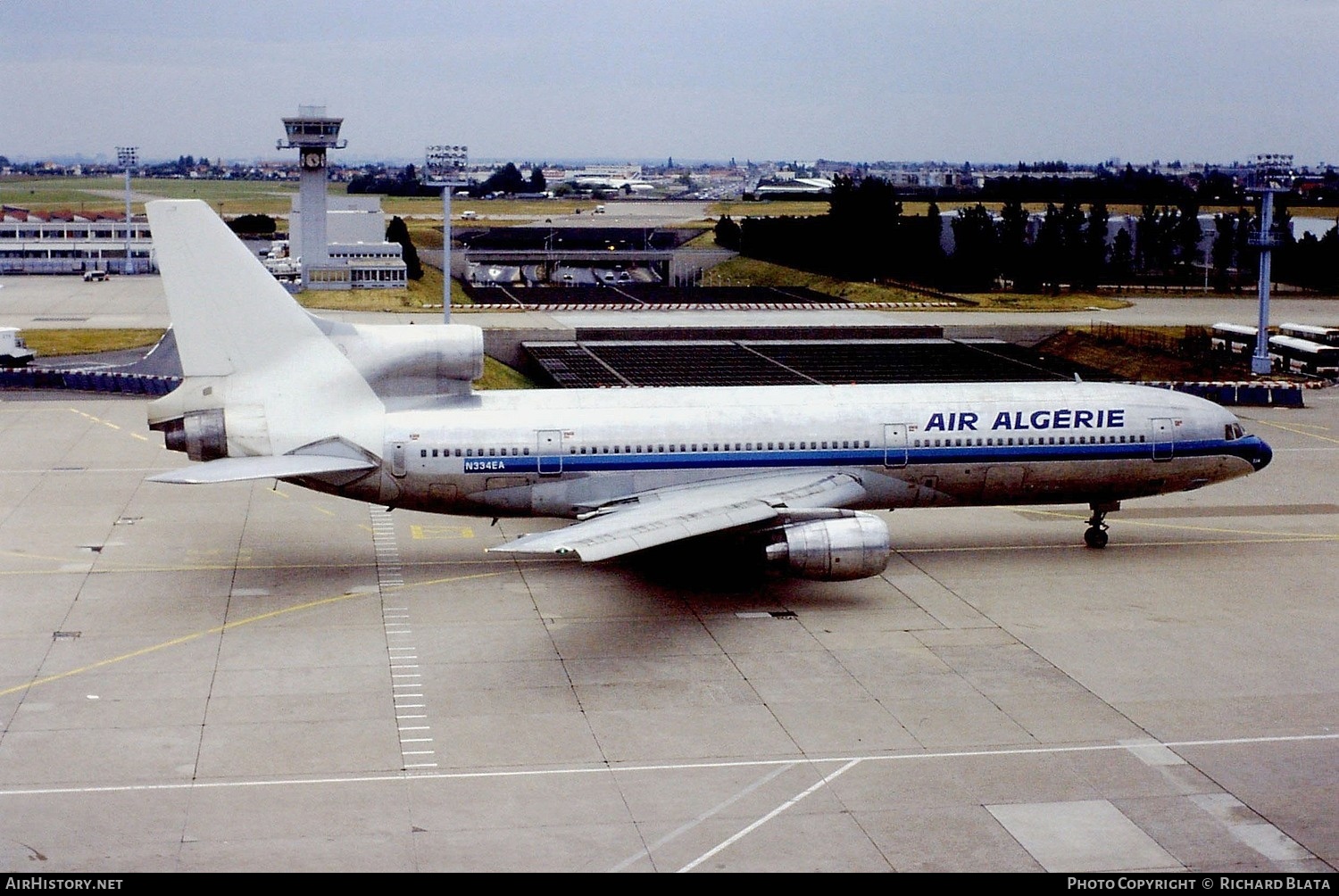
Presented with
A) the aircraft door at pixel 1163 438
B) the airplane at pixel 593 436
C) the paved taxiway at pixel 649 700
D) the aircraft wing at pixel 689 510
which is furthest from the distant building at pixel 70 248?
the aircraft door at pixel 1163 438

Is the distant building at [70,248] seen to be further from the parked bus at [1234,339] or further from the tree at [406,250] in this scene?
the parked bus at [1234,339]

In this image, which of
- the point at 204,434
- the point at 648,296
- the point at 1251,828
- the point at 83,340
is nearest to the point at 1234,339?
the point at 648,296

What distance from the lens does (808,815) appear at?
24609mm

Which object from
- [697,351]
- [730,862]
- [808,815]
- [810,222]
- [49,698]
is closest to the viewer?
[730,862]

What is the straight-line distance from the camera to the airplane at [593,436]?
38.7 meters

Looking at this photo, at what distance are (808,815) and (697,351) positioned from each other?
61.9 m

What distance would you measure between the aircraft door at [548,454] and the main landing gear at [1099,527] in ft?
53.9

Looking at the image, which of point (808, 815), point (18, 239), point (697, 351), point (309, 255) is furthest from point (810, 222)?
point (808, 815)

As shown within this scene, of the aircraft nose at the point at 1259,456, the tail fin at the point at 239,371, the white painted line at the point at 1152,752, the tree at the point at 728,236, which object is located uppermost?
the tree at the point at 728,236

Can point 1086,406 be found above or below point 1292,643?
above

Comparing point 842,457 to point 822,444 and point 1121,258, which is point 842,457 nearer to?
point 822,444

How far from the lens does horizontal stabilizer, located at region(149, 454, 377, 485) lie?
1363 inches

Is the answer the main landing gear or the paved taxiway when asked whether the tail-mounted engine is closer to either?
the paved taxiway
